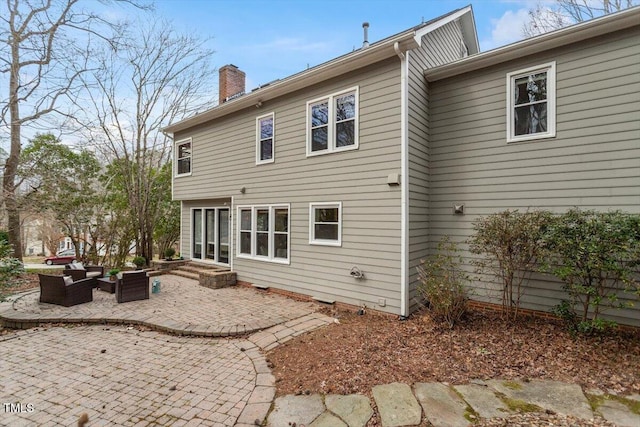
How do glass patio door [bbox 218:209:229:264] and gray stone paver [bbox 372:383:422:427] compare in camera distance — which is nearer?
gray stone paver [bbox 372:383:422:427]

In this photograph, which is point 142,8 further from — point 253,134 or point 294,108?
point 294,108

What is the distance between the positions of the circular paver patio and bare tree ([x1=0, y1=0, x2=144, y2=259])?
28.5 ft

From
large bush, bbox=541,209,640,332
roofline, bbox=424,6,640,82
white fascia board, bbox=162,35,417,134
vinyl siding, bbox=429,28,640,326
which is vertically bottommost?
large bush, bbox=541,209,640,332

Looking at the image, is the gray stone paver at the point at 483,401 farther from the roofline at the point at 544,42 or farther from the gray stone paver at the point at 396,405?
the roofline at the point at 544,42

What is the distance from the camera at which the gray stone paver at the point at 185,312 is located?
5.27m

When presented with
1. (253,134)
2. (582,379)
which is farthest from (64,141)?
(582,379)

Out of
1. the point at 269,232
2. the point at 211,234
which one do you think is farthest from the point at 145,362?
the point at 211,234

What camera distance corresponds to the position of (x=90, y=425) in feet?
9.21

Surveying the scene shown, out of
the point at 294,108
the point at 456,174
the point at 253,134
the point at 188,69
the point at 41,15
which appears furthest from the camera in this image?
the point at 188,69

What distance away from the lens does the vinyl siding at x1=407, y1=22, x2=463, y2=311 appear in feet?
19.2

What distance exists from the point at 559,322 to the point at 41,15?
1609 cm

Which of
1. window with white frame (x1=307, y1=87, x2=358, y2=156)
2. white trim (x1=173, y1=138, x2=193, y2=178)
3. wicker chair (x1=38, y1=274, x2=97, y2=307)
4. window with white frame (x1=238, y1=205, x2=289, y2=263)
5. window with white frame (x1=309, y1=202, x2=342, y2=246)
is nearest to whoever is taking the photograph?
wicker chair (x1=38, y1=274, x2=97, y2=307)

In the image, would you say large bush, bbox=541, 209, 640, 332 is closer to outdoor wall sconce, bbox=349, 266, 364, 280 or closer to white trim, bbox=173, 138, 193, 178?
outdoor wall sconce, bbox=349, 266, 364, 280

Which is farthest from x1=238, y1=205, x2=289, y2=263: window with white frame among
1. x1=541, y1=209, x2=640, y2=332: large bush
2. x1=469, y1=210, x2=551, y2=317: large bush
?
x1=541, y1=209, x2=640, y2=332: large bush
